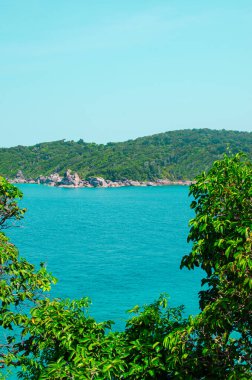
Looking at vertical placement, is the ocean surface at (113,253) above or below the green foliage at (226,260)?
below

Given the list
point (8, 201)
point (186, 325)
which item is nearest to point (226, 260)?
point (186, 325)

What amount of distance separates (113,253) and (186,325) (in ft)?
191

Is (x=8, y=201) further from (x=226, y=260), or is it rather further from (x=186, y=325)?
(x=226, y=260)

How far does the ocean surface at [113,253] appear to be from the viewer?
46.5 m

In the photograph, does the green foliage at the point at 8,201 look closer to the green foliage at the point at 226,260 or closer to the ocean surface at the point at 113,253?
the green foliage at the point at 226,260

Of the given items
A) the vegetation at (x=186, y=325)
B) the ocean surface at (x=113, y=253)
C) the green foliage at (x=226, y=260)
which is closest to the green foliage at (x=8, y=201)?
the vegetation at (x=186, y=325)

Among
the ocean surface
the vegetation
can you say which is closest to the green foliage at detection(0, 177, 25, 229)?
the vegetation

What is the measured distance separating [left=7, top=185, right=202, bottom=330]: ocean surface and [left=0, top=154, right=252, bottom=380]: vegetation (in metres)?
28.2

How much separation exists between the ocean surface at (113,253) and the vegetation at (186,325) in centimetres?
2820

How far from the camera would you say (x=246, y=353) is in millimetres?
8594

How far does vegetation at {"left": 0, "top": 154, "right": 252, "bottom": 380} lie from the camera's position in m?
8.10

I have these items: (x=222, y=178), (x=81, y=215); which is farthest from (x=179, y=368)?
(x=81, y=215)

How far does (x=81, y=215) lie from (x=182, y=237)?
1520 inches

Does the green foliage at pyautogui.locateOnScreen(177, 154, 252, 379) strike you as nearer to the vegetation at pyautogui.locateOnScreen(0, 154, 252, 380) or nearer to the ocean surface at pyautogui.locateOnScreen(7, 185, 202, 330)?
the vegetation at pyautogui.locateOnScreen(0, 154, 252, 380)
